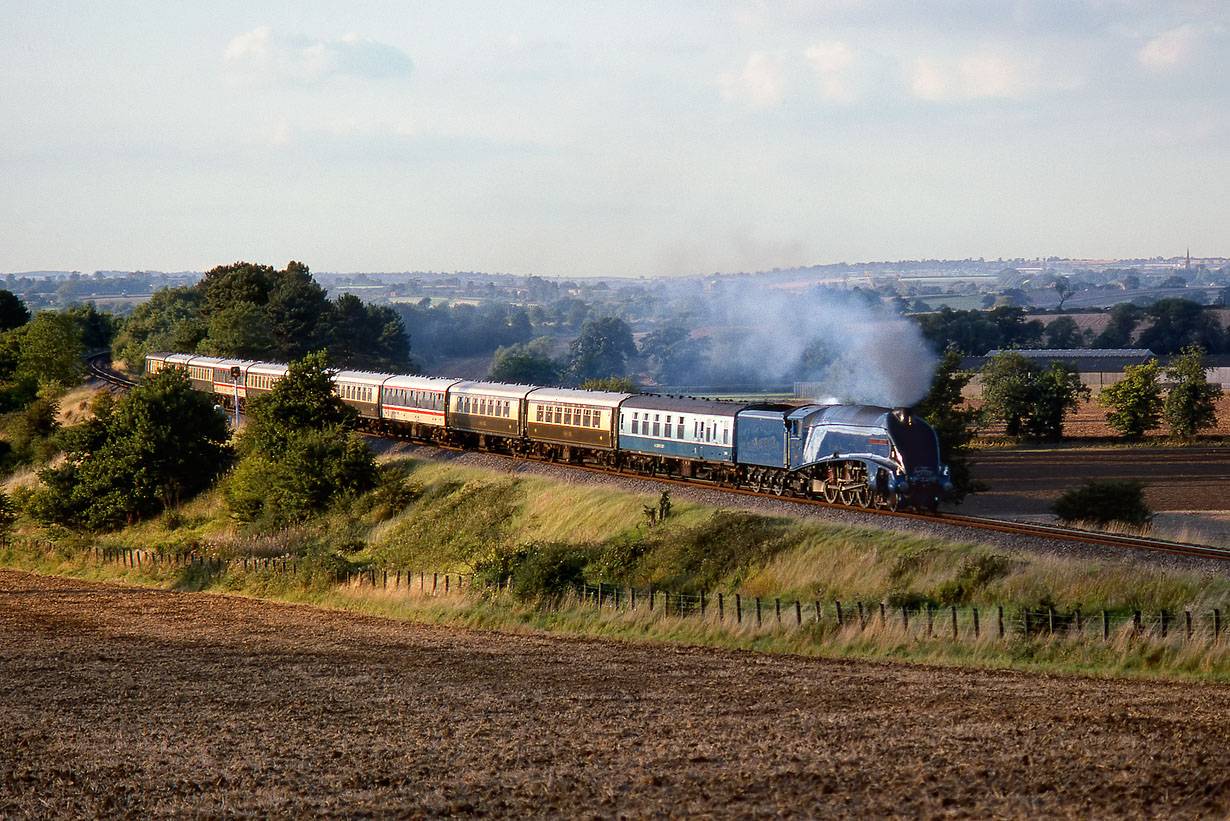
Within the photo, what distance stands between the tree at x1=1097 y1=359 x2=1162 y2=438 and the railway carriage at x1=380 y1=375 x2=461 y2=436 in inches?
2182

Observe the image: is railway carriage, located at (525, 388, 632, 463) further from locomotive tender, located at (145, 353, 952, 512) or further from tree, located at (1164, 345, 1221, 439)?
tree, located at (1164, 345, 1221, 439)

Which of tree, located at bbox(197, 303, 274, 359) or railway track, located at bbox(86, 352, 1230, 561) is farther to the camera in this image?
tree, located at bbox(197, 303, 274, 359)

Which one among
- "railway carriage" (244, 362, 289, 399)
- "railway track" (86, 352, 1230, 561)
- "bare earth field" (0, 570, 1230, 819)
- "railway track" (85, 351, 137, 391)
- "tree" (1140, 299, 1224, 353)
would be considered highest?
"tree" (1140, 299, 1224, 353)

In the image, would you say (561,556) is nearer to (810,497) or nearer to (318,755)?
(810,497)

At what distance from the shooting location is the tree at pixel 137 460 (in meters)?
51.2

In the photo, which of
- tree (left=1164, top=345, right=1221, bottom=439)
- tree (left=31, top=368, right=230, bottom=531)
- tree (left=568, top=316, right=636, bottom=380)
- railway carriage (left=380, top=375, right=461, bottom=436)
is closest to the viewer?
tree (left=31, top=368, right=230, bottom=531)

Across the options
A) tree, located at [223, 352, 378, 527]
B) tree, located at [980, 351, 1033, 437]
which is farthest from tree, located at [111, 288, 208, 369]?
tree, located at [980, 351, 1033, 437]

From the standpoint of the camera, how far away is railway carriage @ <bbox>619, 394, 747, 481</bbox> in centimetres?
3772

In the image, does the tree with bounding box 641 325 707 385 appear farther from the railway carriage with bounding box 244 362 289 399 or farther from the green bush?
the green bush

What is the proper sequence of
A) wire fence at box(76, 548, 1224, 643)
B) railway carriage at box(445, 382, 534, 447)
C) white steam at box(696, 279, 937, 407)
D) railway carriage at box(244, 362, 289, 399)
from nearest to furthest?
wire fence at box(76, 548, 1224, 643) → white steam at box(696, 279, 937, 407) → railway carriage at box(445, 382, 534, 447) → railway carriage at box(244, 362, 289, 399)

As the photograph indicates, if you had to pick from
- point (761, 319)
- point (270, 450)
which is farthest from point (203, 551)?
point (761, 319)

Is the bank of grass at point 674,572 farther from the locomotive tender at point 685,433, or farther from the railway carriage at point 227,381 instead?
the railway carriage at point 227,381

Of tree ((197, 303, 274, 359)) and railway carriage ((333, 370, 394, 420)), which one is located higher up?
tree ((197, 303, 274, 359))

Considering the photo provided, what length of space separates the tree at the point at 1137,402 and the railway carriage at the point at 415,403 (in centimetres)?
5542
